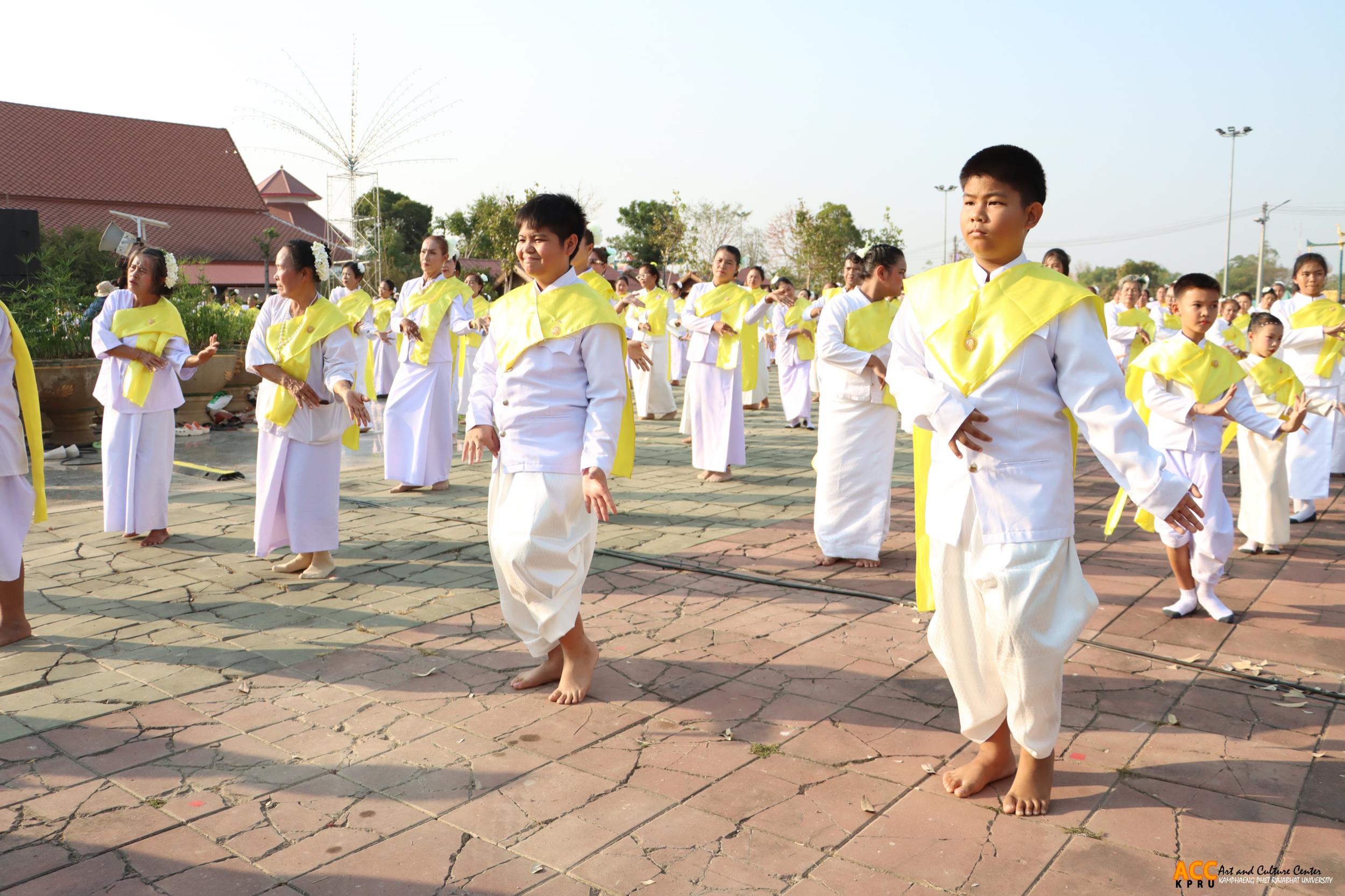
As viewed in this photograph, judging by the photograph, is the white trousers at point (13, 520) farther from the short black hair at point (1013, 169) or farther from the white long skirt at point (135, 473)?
the short black hair at point (1013, 169)

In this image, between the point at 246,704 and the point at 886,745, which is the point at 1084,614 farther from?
the point at 246,704

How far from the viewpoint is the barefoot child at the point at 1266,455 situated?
21.5 feet

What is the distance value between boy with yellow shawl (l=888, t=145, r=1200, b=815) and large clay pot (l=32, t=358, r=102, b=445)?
10.2 metres

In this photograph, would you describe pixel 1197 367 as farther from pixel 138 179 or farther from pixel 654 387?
pixel 138 179

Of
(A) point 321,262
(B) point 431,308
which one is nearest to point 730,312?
(B) point 431,308

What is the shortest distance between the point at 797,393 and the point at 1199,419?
8447mm

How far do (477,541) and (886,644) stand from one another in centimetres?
311

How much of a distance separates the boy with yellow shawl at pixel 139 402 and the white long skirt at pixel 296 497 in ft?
3.95

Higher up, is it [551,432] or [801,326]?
[801,326]

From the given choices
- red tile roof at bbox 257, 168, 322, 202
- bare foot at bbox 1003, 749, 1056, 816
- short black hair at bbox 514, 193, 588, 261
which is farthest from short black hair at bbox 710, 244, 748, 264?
red tile roof at bbox 257, 168, 322, 202

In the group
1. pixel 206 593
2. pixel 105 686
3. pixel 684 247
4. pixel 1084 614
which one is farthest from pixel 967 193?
pixel 684 247

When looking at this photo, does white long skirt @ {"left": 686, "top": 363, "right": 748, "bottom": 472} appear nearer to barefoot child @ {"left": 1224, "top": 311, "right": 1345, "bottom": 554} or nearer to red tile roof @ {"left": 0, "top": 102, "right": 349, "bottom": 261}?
barefoot child @ {"left": 1224, "top": 311, "right": 1345, "bottom": 554}

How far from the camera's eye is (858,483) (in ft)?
20.3

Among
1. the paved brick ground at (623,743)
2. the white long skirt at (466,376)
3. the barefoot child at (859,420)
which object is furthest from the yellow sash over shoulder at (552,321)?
the white long skirt at (466,376)
